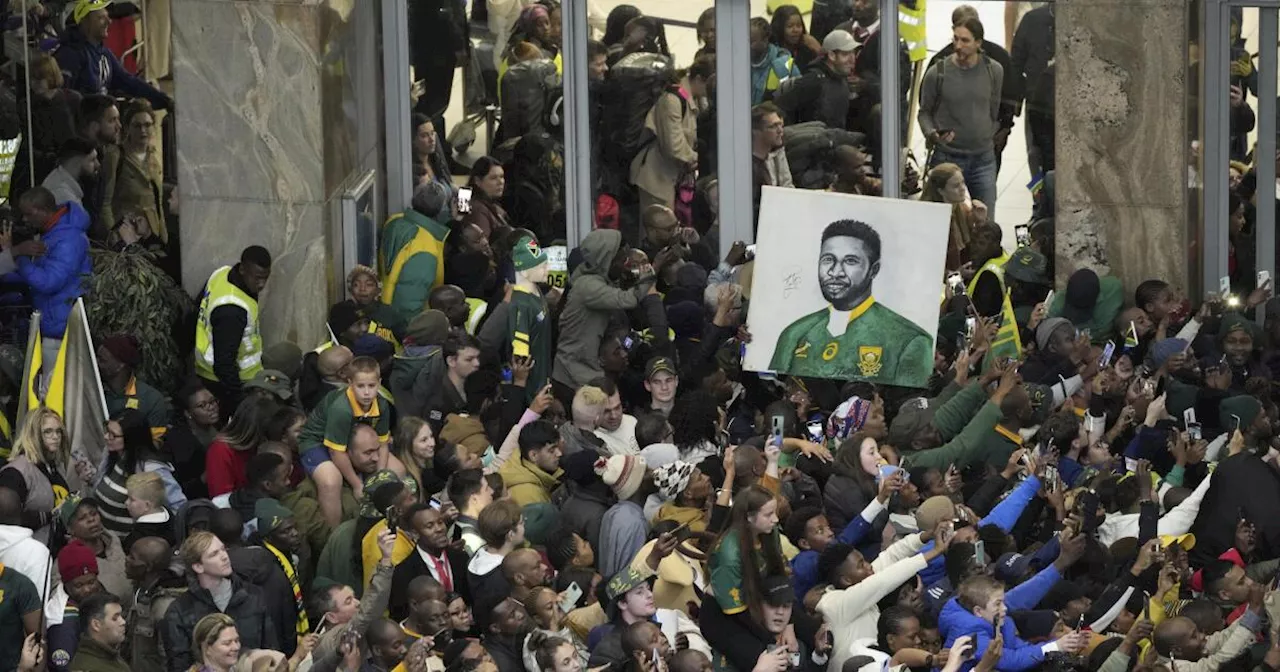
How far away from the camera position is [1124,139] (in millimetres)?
22312

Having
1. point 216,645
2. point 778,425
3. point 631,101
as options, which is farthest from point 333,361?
point 631,101

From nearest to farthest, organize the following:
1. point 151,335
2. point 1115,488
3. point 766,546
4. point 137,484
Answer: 1. point 766,546
2. point 137,484
3. point 1115,488
4. point 151,335

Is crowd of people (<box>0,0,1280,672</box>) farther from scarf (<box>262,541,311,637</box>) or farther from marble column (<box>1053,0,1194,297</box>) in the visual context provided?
marble column (<box>1053,0,1194,297</box>)

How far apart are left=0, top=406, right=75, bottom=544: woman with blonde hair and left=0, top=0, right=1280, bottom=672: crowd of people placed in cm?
2

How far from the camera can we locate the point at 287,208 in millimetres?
20984

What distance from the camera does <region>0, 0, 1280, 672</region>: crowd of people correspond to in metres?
16.1

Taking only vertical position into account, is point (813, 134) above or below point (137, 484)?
above

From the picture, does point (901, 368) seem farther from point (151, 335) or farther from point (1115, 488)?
point (151, 335)

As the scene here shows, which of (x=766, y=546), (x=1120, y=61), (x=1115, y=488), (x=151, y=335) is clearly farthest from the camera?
(x=1120, y=61)

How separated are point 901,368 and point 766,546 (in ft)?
16.2

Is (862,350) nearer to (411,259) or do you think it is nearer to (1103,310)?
(1103,310)

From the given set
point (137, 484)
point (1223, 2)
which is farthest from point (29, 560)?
point (1223, 2)

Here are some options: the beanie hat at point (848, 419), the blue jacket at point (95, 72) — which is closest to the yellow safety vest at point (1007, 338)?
the beanie hat at point (848, 419)

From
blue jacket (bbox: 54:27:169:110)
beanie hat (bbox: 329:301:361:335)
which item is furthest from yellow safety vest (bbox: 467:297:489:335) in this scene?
blue jacket (bbox: 54:27:169:110)
